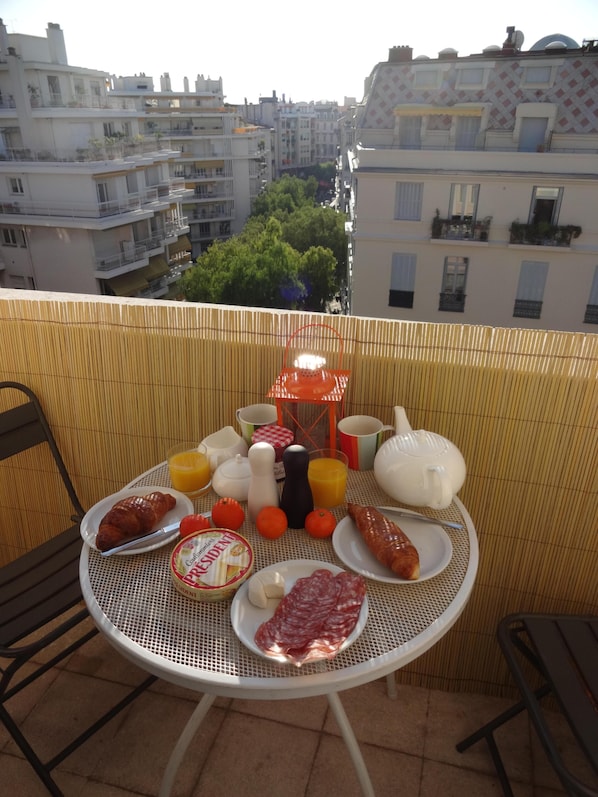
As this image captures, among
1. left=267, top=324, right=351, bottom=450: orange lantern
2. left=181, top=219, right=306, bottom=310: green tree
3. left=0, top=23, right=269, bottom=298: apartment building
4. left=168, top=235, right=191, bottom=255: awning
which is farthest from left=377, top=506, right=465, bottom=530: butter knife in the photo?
left=168, top=235, right=191, bottom=255: awning

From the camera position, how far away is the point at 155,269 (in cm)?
1736

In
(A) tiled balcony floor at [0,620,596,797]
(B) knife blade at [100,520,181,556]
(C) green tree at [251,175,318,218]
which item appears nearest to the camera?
(B) knife blade at [100,520,181,556]

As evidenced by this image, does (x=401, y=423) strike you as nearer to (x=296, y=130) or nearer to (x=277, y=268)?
(x=277, y=268)

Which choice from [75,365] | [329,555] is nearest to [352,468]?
[329,555]

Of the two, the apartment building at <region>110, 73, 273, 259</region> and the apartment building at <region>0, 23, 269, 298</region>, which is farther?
the apartment building at <region>110, 73, 273, 259</region>

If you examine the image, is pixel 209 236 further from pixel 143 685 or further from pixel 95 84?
pixel 143 685

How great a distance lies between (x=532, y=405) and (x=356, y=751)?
0.85 metres

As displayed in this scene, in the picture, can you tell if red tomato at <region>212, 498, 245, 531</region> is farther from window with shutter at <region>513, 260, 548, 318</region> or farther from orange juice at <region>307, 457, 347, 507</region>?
window with shutter at <region>513, 260, 548, 318</region>

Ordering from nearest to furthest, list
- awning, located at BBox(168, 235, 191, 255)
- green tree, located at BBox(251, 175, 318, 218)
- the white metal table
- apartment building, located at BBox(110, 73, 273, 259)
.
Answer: the white metal table → awning, located at BBox(168, 235, 191, 255) → apartment building, located at BBox(110, 73, 273, 259) → green tree, located at BBox(251, 175, 318, 218)

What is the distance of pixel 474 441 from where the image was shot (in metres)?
1.36

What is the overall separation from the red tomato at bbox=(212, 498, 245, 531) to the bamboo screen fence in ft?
1.60

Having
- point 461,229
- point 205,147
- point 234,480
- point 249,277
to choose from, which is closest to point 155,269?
point 249,277

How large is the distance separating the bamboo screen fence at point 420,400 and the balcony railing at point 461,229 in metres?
9.44

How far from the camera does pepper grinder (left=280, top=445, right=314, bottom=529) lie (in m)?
1.00
